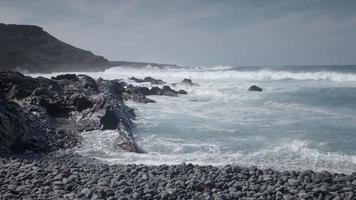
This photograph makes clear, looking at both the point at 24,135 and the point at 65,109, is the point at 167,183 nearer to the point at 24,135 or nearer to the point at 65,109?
the point at 24,135

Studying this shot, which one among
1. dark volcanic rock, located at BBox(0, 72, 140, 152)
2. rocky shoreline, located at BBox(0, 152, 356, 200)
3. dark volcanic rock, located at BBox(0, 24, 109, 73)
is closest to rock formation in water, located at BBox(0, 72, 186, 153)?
dark volcanic rock, located at BBox(0, 72, 140, 152)

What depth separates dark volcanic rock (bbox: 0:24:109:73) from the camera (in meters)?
63.8

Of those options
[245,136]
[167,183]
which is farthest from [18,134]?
[245,136]

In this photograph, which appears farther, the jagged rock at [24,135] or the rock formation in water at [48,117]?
the rock formation in water at [48,117]

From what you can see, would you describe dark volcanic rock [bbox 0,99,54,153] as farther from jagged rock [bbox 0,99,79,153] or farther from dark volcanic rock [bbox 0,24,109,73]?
dark volcanic rock [bbox 0,24,109,73]

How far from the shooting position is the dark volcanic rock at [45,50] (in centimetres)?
6384

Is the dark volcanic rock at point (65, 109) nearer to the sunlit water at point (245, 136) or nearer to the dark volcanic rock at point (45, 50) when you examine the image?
the sunlit water at point (245, 136)

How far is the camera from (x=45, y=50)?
67500 mm

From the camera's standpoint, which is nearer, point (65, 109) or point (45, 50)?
point (65, 109)

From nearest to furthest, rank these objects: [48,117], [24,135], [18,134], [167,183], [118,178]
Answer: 1. [167,183]
2. [118,178]
3. [18,134]
4. [24,135]
5. [48,117]

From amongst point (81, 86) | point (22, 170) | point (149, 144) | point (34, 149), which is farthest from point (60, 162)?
point (81, 86)

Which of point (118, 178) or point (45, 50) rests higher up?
point (45, 50)

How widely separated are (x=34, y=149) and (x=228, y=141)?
17.7 feet

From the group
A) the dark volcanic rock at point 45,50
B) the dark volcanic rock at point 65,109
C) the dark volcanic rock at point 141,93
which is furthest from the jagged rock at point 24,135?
the dark volcanic rock at point 45,50
